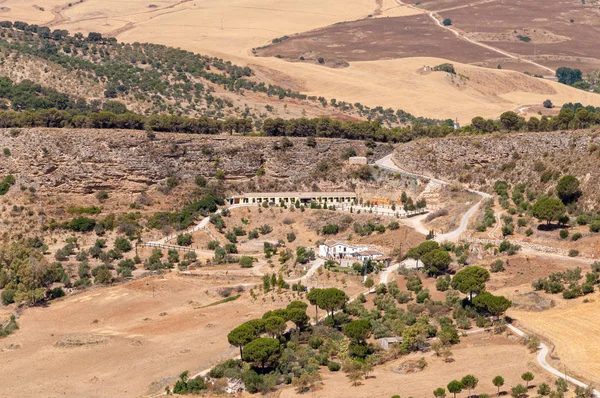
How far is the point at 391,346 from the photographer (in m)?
53.9

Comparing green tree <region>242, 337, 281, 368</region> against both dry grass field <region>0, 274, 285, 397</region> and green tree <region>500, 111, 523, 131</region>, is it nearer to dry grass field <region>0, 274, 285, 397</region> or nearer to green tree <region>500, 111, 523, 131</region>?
dry grass field <region>0, 274, 285, 397</region>

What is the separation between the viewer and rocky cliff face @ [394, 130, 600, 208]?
257 ft

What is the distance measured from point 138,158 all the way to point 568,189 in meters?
38.8

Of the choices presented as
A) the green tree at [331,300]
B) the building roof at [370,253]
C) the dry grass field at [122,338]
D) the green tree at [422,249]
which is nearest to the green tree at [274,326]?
the dry grass field at [122,338]

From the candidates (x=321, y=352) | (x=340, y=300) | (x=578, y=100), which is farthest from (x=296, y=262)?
(x=578, y=100)

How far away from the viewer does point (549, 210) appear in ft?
228

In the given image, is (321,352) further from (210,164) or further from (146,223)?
(210,164)

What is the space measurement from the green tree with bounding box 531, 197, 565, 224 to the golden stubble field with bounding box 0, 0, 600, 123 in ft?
193

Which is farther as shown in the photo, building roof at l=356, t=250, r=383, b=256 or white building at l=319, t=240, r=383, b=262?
building roof at l=356, t=250, r=383, b=256

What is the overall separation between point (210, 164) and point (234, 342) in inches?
1624

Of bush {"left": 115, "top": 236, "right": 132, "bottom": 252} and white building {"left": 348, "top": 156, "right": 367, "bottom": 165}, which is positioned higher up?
white building {"left": 348, "top": 156, "right": 367, "bottom": 165}

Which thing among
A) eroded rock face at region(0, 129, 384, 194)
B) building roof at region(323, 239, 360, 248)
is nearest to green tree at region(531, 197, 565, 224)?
building roof at region(323, 239, 360, 248)

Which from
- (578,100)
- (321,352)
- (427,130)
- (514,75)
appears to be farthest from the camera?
(514,75)

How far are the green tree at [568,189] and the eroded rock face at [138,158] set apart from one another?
958 inches
